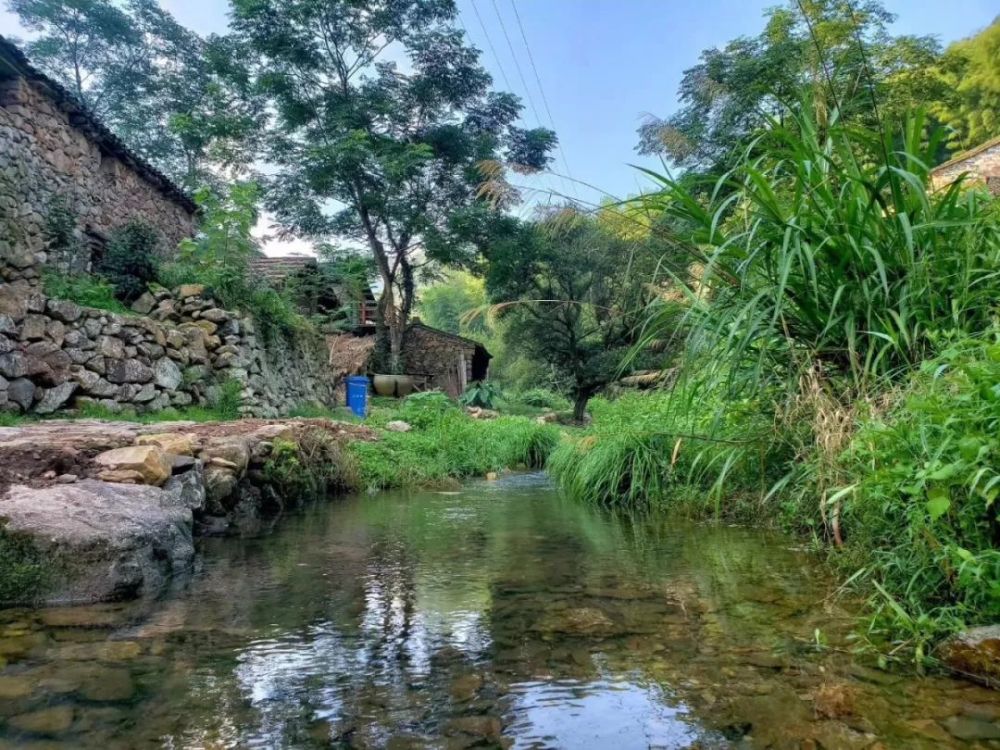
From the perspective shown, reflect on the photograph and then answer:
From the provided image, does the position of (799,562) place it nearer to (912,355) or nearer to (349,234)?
(912,355)

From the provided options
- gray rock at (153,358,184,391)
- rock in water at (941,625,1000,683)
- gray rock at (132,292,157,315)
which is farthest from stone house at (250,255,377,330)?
rock in water at (941,625,1000,683)

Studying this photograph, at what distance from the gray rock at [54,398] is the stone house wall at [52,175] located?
1375 millimetres

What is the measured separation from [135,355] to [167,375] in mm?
463

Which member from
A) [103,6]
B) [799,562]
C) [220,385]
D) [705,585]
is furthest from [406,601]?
[103,6]

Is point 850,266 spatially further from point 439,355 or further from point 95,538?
point 439,355

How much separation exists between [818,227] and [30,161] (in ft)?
32.5

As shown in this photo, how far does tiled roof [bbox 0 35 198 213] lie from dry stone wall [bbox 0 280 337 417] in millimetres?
3157

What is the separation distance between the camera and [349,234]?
20.6 metres

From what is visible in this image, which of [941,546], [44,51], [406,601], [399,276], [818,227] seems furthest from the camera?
[399,276]

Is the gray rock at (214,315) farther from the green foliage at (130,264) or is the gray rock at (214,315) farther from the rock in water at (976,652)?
the rock in water at (976,652)

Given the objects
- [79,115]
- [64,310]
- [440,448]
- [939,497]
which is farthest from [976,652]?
[79,115]

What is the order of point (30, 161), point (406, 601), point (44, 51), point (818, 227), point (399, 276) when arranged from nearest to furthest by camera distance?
point (406, 601), point (818, 227), point (30, 161), point (44, 51), point (399, 276)

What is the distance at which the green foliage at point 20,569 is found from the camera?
2.40m

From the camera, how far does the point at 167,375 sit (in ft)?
26.1
